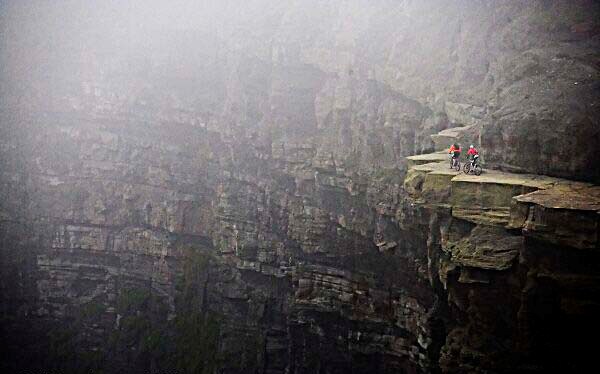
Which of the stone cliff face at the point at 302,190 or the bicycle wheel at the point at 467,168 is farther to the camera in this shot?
the bicycle wheel at the point at 467,168

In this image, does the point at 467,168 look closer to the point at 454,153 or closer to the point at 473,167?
the point at 473,167

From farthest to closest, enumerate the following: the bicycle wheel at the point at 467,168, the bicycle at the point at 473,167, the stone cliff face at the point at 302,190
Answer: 1. the bicycle wheel at the point at 467,168
2. the bicycle at the point at 473,167
3. the stone cliff face at the point at 302,190

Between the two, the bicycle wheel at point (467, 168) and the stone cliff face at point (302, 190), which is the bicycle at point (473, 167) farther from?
the stone cliff face at point (302, 190)

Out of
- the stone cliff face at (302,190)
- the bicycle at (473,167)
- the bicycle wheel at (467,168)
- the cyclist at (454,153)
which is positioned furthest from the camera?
the cyclist at (454,153)

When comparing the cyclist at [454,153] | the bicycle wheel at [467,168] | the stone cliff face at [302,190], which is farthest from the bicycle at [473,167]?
the stone cliff face at [302,190]

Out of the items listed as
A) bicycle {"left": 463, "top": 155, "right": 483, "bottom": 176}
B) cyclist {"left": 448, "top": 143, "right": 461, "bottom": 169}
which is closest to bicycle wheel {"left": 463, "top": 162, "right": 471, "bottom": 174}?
bicycle {"left": 463, "top": 155, "right": 483, "bottom": 176}

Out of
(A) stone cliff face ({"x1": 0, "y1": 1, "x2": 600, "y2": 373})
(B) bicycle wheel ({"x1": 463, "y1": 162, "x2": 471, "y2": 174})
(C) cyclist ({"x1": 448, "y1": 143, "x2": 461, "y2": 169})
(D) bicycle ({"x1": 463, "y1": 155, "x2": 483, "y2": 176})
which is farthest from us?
(C) cyclist ({"x1": 448, "y1": 143, "x2": 461, "y2": 169})

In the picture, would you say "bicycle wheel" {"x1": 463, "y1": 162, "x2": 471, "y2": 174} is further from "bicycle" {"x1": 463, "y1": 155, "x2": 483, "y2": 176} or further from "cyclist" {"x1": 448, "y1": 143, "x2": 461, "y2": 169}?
"cyclist" {"x1": 448, "y1": 143, "x2": 461, "y2": 169}

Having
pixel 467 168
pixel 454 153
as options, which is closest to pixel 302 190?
pixel 454 153

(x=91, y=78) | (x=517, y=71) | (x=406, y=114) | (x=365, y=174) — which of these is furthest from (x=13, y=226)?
(x=517, y=71)
